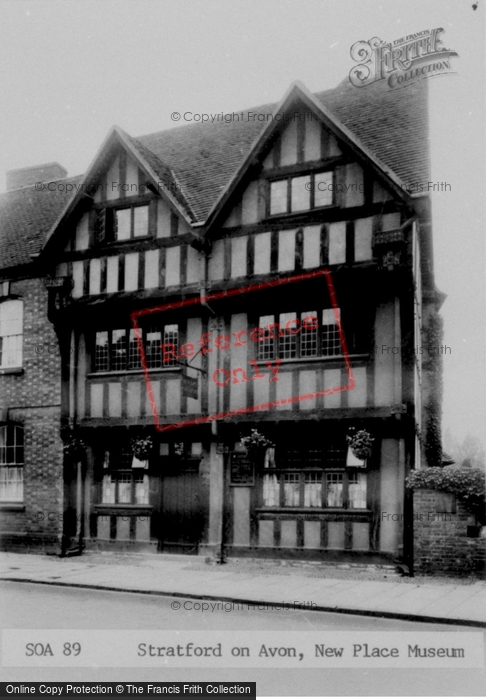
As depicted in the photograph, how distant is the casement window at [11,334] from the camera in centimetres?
1748

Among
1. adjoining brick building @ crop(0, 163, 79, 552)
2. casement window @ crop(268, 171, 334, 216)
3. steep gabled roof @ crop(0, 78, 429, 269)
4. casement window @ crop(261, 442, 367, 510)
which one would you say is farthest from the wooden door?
casement window @ crop(268, 171, 334, 216)

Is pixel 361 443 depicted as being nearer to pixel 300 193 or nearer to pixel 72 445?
pixel 300 193

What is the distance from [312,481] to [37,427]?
21.0ft

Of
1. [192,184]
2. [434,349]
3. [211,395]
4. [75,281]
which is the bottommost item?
[211,395]

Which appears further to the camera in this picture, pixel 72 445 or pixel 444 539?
pixel 72 445

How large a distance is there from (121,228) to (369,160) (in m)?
5.52

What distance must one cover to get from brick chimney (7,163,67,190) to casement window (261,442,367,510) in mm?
11404

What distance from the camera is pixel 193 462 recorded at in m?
15.3

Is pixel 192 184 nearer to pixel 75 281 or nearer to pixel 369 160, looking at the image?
pixel 75 281

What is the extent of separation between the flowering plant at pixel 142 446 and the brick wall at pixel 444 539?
5.46 m

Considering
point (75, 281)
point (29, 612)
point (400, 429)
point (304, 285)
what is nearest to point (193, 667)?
point (29, 612)

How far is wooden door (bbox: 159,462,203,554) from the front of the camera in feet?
49.9

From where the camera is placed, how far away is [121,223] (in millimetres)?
16172
